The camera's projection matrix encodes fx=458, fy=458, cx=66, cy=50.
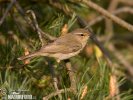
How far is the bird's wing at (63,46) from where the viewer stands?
2.60 metres

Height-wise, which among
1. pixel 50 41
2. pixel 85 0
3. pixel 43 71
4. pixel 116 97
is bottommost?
pixel 116 97

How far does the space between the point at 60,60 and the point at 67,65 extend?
131mm

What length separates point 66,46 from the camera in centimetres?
289

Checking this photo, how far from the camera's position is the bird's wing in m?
2.60

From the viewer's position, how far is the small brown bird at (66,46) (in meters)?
2.56

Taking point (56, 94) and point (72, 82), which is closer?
point (56, 94)

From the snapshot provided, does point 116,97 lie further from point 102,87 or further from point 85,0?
point 85,0

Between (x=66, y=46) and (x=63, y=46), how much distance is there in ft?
0.13

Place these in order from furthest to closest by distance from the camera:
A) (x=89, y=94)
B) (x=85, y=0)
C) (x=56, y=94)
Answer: (x=85, y=0)
(x=89, y=94)
(x=56, y=94)

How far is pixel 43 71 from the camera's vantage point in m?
2.48

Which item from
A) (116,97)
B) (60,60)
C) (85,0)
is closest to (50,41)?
(60,60)

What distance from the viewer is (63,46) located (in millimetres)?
2861

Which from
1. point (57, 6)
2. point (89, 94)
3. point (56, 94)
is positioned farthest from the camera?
point (57, 6)

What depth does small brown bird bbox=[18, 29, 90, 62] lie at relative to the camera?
256 centimetres
